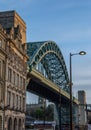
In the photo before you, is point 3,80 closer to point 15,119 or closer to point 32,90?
point 15,119

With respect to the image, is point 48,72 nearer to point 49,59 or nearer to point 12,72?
point 49,59

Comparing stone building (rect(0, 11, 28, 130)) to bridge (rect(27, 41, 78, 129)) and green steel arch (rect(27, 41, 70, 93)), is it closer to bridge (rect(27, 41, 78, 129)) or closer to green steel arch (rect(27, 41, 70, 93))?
bridge (rect(27, 41, 78, 129))

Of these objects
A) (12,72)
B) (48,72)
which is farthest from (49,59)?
(12,72)

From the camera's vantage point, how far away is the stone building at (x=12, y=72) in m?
66.8

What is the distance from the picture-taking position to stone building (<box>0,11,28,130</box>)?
2628 inches

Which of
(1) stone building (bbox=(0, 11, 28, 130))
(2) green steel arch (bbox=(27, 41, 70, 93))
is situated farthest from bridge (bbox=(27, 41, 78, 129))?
(1) stone building (bbox=(0, 11, 28, 130))

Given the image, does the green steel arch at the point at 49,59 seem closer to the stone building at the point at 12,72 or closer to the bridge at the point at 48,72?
the bridge at the point at 48,72

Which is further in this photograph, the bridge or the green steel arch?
the green steel arch

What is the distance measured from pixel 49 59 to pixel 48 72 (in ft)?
18.6

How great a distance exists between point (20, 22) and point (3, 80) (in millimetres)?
21711

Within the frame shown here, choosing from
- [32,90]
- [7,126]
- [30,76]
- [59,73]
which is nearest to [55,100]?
[59,73]

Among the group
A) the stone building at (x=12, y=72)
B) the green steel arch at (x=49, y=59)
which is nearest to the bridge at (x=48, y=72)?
the green steel arch at (x=49, y=59)

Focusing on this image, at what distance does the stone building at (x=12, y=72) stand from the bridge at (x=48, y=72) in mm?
7730

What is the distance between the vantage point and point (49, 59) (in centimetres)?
13600
